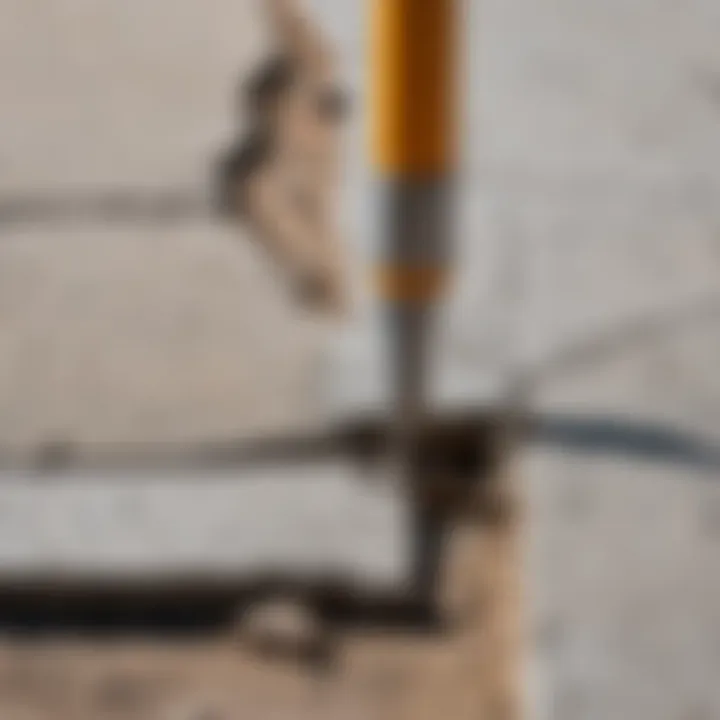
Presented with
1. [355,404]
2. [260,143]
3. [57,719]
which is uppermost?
[260,143]

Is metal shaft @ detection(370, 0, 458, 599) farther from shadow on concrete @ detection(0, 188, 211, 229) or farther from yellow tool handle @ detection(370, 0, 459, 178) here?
shadow on concrete @ detection(0, 188, 211, 229)

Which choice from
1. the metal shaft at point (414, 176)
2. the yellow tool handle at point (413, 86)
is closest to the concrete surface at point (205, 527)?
the metal shaft at point (414, 176)

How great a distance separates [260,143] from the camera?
81 cm

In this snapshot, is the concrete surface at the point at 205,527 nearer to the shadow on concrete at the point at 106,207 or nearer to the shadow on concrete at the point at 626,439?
the shadow on concrete at the point at 626,439

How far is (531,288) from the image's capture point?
666 mm

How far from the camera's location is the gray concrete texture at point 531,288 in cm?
51

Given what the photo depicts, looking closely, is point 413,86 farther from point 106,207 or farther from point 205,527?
point 106,207

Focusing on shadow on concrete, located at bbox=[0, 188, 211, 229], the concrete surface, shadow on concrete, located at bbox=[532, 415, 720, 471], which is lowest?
the concrete surface

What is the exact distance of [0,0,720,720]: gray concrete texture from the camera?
51 cm

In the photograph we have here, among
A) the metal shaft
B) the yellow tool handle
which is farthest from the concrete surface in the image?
the yellow tool handle

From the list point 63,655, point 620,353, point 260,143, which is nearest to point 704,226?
point 620,353

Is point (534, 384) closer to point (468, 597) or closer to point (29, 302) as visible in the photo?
point (468, 597)

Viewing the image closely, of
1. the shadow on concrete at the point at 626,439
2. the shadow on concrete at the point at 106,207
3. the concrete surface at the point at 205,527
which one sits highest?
the shadow on concrete at the point at 106,207

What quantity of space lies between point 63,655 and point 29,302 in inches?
8.1
